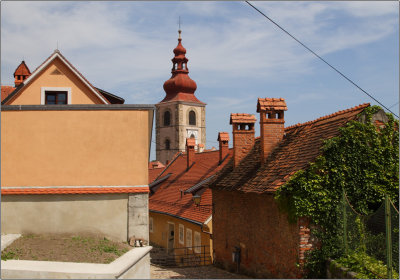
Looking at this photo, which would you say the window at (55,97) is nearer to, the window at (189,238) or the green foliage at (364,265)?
the green foliage at (364,265)

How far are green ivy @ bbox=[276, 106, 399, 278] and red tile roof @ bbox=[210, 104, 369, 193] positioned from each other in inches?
15.0

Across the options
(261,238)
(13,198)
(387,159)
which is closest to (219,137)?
(261,238)

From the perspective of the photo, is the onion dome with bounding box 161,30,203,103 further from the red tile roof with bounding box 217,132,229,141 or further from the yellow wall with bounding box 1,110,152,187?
the yellow wall with bounding box 1,110,152,187

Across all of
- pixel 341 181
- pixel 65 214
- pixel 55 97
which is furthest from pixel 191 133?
pixel 65 214

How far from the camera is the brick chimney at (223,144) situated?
29844 mm

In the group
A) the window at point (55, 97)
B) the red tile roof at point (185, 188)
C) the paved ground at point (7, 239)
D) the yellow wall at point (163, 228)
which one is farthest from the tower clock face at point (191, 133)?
the paved ground at point (7, 239)

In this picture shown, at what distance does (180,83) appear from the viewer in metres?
77.5

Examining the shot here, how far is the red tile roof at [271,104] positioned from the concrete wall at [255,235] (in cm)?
337

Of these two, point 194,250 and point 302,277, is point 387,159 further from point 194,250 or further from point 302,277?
point 194,250

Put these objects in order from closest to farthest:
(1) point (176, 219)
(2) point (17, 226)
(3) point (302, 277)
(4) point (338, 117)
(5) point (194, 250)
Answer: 1. (2) point (17, 226)
2. (3) point (302, 277)
3. (4) point (338, 117)
4. (5) point (194, 250)
5. (1) point (176, 219)

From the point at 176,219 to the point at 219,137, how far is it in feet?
19.5

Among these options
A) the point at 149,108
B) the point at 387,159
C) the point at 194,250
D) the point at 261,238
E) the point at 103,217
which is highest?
the point at 149,108

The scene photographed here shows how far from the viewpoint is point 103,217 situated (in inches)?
474

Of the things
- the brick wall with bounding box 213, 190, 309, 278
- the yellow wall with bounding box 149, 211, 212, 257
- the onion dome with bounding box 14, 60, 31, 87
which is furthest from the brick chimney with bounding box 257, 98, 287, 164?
the onion dome with bounding box 14, 60, 31, 87
